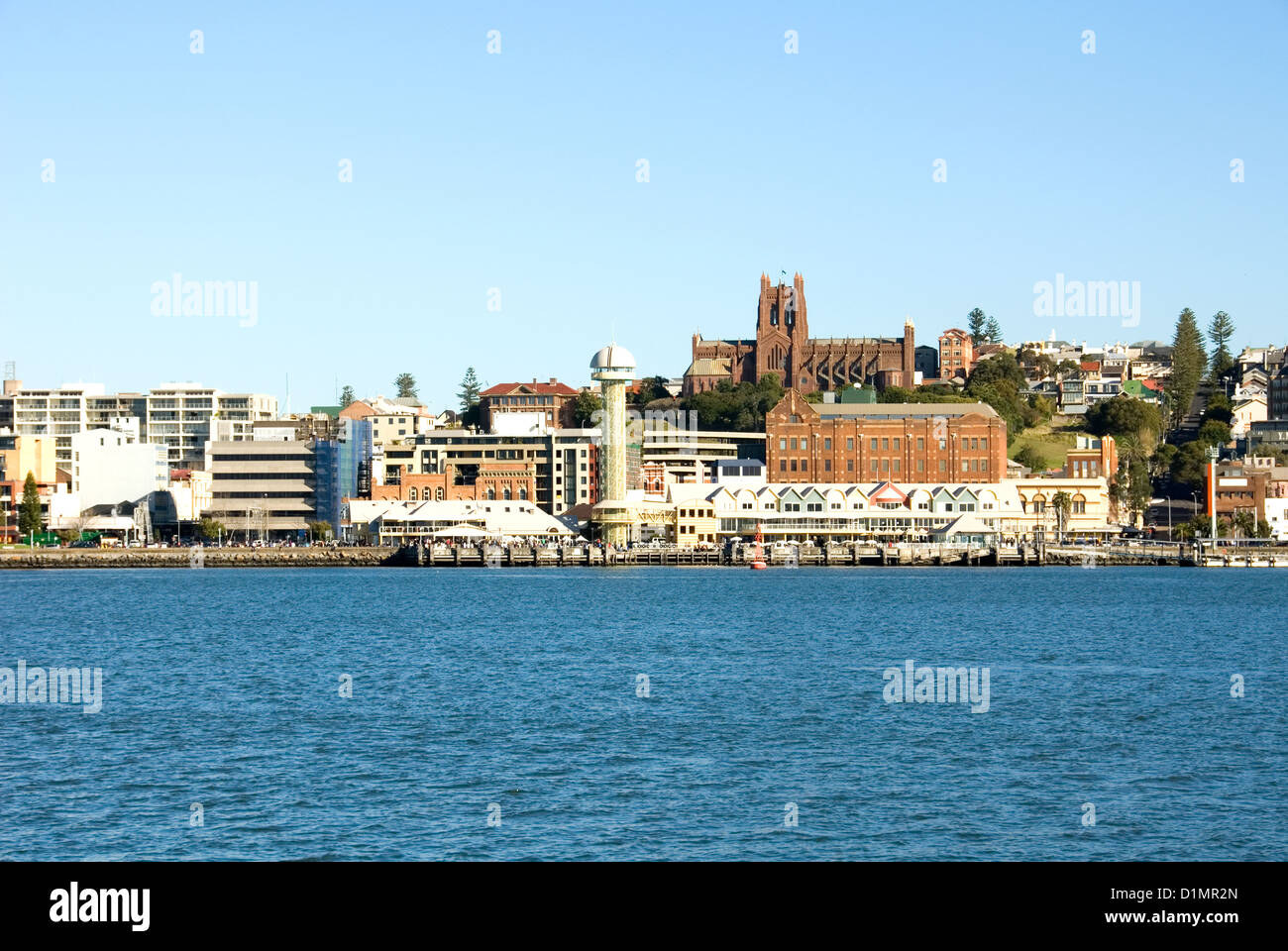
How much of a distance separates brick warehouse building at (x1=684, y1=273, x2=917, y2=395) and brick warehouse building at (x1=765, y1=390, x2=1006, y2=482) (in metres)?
46.6

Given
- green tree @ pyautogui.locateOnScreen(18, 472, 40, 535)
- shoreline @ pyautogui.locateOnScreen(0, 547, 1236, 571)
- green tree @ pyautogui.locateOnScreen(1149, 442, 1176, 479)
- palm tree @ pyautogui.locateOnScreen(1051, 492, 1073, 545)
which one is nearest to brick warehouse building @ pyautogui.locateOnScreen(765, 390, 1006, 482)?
palm tree @ pyautogui.locateOnScreen(1051, 492, 1073, 545)

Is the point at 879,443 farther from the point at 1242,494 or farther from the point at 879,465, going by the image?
the point at 1242,494

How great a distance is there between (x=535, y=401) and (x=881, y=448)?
49365 millimetres

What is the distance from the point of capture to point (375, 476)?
145875mm

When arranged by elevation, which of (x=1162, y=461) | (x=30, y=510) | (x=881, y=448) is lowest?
(x=30, y=510)

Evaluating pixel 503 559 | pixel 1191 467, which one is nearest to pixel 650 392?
pixel 1191 467

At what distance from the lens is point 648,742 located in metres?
27.8

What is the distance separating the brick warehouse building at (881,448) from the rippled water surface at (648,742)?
76254 millimetres

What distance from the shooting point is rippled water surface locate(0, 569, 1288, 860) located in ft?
66.1

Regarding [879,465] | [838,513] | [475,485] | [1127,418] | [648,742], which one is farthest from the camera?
[1127,418]

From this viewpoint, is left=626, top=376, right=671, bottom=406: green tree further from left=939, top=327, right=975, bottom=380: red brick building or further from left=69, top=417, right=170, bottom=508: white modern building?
left=69, top=417, right=170, bottom=508: white modern building
